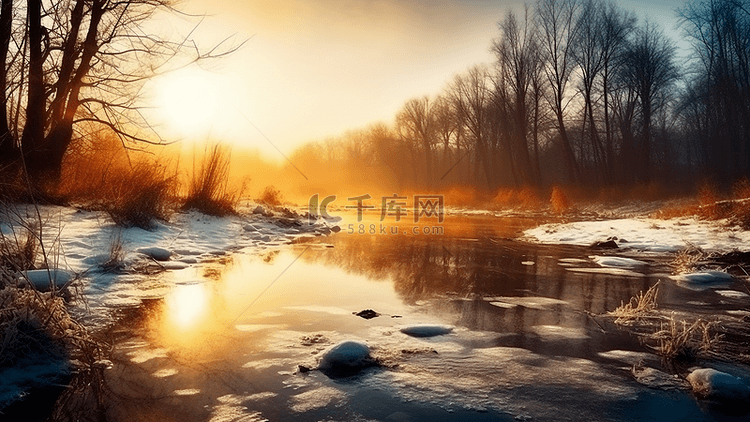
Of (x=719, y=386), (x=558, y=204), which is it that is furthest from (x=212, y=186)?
(x=558, y=204)

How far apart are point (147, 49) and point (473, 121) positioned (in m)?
34.1

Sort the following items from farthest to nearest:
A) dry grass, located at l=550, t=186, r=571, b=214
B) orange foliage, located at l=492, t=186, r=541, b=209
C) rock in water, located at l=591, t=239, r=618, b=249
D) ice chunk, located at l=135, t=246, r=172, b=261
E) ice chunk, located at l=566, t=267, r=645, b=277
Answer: orange foliage, located at l=492, t=186, r=541, b=209 → dry grass, located at l=550, t=186, r=571, b=214 → rock in water, located at l=591, t=239, r=618, b=249 → ice chunk, located at l=566, t=267, r=645, b=277 → ice chunk, located at l=135, t=246, r=172, b=261

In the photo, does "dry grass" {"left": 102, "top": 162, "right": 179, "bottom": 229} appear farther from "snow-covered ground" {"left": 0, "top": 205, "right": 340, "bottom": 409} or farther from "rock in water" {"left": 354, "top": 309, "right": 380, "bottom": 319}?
"rock in water" {"left": 354, "top": 309, "right": 380, "bottom": 319}

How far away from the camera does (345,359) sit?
9.31ft

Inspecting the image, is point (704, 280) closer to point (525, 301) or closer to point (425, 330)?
point (525, 301)

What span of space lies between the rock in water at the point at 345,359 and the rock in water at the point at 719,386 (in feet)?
6.47

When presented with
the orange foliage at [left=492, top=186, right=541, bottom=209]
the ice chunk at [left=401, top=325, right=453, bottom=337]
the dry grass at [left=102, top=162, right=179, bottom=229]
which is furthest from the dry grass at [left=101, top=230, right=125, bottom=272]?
the orange foliage at [left=492, top=186, right=541, bottom=209]

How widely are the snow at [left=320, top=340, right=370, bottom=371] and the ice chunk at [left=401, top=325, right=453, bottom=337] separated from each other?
2.31 ft

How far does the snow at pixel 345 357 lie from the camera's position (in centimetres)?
282

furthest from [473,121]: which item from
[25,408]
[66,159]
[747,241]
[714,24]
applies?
[25,408]

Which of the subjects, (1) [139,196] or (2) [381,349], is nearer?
(2) [381,349]

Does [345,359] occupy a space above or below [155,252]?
below

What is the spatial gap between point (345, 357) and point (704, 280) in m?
5.55

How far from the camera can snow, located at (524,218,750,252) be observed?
876cm
